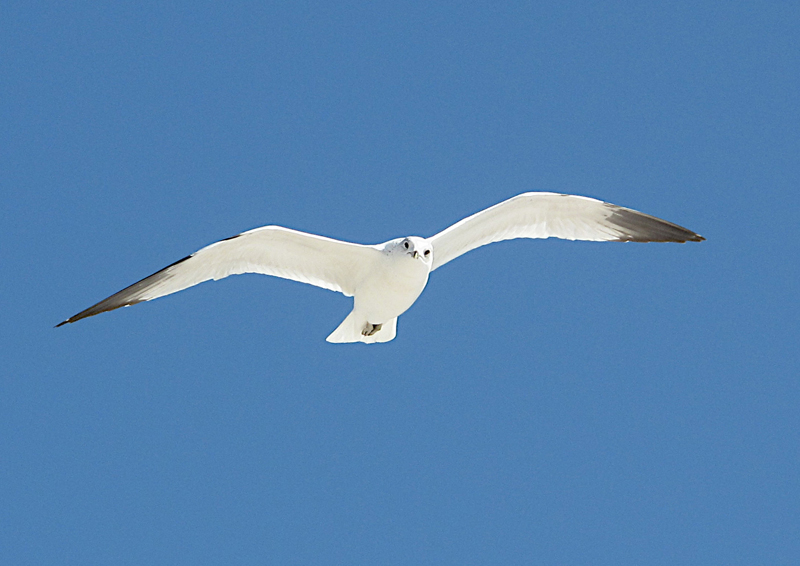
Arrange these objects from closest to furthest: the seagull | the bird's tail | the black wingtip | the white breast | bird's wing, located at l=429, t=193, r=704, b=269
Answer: the white breast < the seagull < bird's wing, located at l=429, t=193, r=704, b=269 < the black wingtip < the bird's tail

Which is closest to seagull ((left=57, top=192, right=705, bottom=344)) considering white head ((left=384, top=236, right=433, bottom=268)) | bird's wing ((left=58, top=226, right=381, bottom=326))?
bird's wing ((left=58, top=226, right=381, bottom=326))

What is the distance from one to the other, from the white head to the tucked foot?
1.36 meters

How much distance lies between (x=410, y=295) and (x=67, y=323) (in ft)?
13.9

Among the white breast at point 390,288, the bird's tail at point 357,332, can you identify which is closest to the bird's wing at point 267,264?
the white breast at point 390,288

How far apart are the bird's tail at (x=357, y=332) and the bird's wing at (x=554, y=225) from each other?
1.03 m

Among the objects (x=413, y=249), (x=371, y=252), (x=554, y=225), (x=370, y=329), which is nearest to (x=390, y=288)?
(x=371, y=252)

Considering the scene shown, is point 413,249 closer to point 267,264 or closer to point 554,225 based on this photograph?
point 267,264

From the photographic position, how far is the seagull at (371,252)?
9281 millimetres

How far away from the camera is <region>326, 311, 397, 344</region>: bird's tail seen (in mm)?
9875

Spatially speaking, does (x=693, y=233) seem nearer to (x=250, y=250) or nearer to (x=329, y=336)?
(x=329, y=336)

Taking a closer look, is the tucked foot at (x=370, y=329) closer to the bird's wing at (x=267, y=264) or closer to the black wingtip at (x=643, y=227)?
the bird's wing at (x=267, y=264)

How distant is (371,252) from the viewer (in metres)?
9.21

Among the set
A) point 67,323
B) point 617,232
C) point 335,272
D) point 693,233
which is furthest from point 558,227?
point 67,323

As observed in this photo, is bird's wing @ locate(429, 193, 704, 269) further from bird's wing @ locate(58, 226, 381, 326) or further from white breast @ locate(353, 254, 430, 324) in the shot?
bird's wing @ locate(58, 226, 381, 326)
